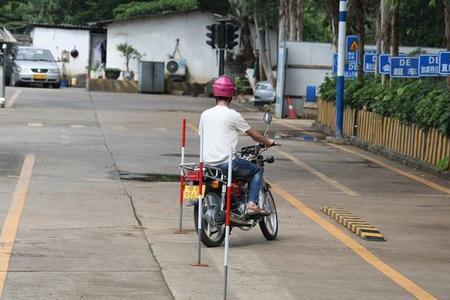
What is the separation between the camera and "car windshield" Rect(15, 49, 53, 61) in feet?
144

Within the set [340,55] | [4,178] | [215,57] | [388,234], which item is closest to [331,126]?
[340,55]

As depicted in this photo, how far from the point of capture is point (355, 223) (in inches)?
449

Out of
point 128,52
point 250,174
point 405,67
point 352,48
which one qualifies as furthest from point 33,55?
point 250,174

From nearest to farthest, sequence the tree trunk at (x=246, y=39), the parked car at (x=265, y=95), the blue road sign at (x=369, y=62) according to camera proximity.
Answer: the blue road sign at (x=369, y=62), the parked car at (x=265, y=95), the tree trunk at (x=246, y=39)

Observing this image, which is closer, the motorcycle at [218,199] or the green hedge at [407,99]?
the motorcycle at [218,199]

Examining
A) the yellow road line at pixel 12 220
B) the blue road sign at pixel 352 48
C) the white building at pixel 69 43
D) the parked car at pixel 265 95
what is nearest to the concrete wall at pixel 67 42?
the white building at pixel 69 43

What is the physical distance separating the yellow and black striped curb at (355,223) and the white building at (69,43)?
128 ft

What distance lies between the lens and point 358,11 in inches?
1038

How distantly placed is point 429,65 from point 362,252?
1032 centimetres

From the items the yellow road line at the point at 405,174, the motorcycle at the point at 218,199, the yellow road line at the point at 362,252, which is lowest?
the yellow road line at the point at 362,252

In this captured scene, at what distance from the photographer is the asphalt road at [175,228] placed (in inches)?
323

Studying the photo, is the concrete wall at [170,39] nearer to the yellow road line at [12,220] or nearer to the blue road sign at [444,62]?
the blue road sign at [444,62]

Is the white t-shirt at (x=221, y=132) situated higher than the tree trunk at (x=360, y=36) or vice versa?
the tree trunk at (x=360, y=36)

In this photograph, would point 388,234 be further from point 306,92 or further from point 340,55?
point 306,92
